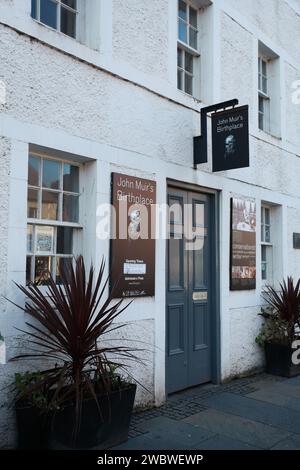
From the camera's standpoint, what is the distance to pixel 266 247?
8422 mm

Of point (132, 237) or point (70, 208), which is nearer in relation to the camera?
point (70, 208)

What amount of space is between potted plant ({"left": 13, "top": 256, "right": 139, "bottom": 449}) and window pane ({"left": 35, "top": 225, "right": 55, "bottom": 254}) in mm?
483

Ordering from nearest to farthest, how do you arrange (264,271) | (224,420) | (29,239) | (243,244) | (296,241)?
(29,239) → (224,420) → (243,244) → (264,271) → (296,241)

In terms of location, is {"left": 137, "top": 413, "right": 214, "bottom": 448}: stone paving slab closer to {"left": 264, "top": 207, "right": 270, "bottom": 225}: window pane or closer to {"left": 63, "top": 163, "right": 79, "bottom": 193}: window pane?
{"left": 63, "top": 163, "right": 79, "bottom": 193}: window pane

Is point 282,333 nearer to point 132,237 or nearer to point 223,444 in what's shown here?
point 223,444

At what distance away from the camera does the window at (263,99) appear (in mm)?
8367

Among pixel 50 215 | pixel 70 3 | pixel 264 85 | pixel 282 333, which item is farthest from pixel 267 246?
pixel 70 3

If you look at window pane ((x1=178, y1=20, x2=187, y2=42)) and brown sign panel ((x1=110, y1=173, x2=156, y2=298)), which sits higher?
window pane ((x1=178, y1=20, x2=187, y2=42))

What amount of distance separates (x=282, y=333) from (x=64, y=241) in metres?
4.05

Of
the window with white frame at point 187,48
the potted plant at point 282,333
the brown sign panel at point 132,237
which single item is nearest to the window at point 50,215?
the brown sign panel at point 132,237

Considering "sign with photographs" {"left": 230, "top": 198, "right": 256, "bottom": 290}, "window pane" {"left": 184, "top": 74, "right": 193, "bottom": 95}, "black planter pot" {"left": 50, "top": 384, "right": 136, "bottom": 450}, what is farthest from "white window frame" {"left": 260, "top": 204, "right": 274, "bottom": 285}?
"black planter pot" {"left": 50, "top": 384, "right": 136, "bottom": 450}

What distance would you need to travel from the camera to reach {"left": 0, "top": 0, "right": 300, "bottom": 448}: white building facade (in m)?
4.33

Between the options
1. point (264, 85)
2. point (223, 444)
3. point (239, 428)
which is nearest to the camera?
point (223, 444)
